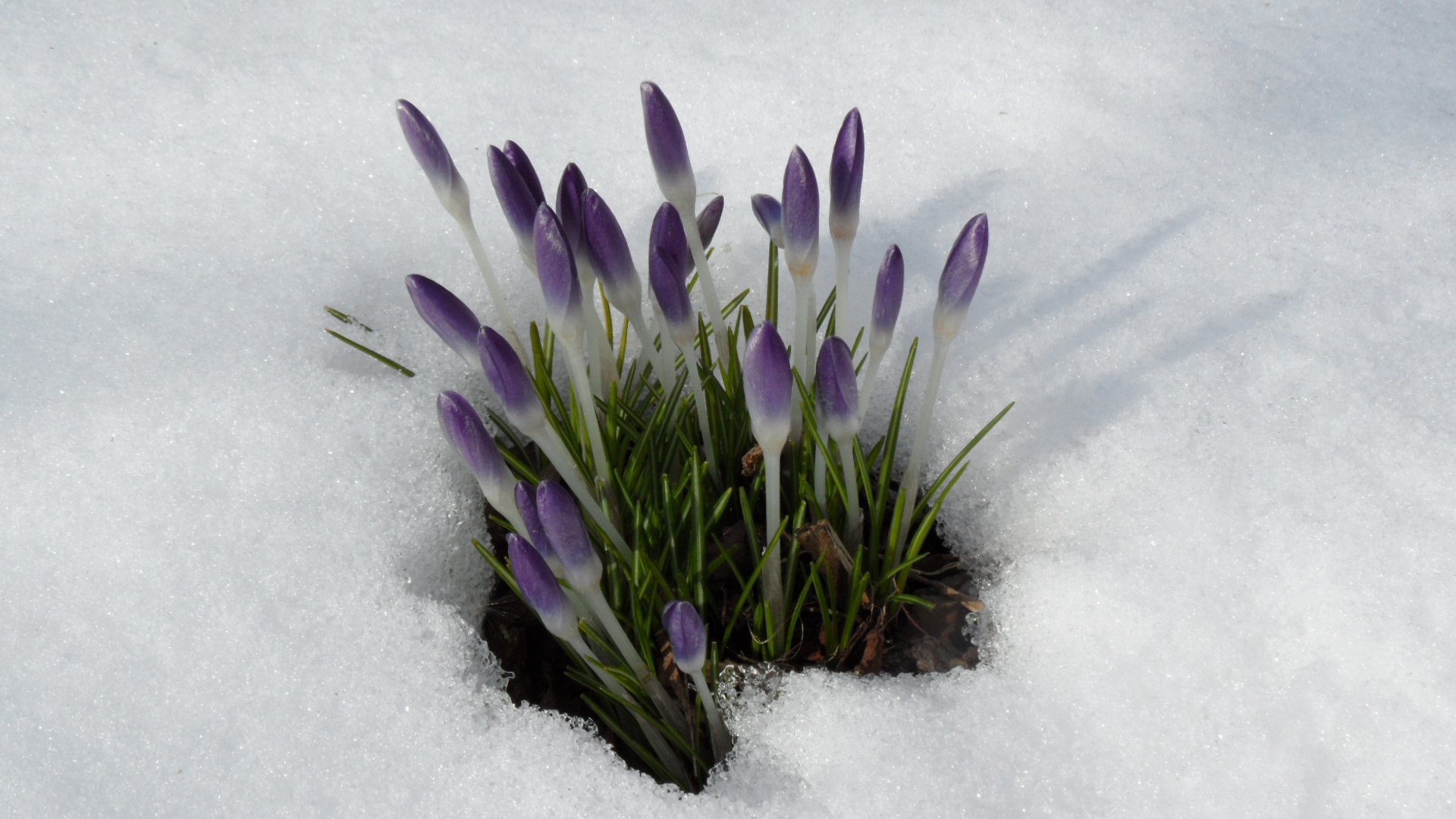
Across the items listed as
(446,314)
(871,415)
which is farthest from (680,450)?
(446,314)

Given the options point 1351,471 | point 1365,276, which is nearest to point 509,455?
point 1351,471

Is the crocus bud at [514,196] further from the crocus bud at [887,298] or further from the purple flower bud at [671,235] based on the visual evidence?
the crocus bud at [887,298]

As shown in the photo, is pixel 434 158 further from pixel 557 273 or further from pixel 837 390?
pixel 837 390

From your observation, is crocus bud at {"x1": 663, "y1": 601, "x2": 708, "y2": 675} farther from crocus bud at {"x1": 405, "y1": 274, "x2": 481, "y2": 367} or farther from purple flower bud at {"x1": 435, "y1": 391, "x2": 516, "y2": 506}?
crocus bud at {"x1": 405, "y1": 274, "x2": 481, "y2": 367}

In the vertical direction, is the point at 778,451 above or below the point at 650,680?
above

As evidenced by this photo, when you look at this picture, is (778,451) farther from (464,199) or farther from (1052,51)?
(1052,51)

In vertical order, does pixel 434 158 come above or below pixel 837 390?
above
